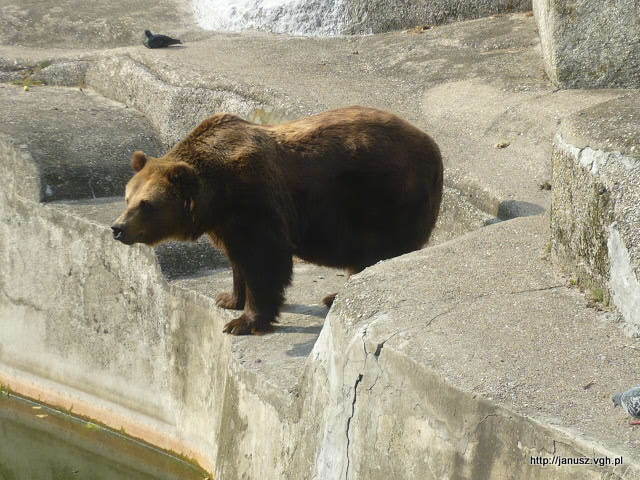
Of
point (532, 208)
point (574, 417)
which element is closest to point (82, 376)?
point (532, 208)

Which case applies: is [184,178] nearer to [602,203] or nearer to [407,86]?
[602,203]

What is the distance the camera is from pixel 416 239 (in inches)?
254

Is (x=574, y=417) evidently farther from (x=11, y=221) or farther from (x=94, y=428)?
(x=11, y=221)

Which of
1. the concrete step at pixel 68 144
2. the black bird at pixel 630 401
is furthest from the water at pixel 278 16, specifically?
the black bird at pixel 630 401

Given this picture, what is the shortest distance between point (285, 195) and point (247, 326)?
83 centimetres

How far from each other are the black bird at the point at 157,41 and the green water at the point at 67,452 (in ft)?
12.9

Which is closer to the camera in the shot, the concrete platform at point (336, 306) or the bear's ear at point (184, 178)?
the concrete platform at point (336, 306)

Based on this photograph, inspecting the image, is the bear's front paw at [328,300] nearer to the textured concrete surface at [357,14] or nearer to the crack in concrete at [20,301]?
the crack in concrete at [20,301]

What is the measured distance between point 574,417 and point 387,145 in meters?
3.04

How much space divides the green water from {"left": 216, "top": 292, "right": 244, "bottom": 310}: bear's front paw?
125 centimetres

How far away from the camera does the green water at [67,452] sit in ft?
24.6

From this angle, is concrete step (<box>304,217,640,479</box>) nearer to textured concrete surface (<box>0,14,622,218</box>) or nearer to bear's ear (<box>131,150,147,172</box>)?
bear's ear (<box>131,150,147,172</box>)

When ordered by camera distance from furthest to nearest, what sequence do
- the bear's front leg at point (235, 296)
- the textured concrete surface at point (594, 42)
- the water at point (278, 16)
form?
the water at point (278, 16), the textured concrete surface at point (594, 42), the bear's front leg at point (235, 296)

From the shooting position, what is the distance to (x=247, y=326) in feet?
20.5
